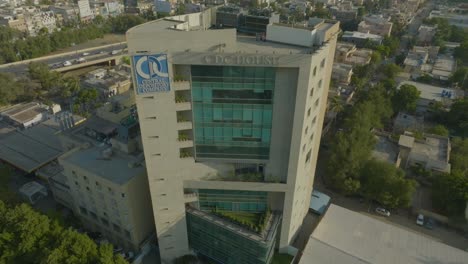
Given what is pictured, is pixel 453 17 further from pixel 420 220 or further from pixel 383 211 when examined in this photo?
pixel 383 211

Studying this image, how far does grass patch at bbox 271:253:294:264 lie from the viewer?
1540 inches

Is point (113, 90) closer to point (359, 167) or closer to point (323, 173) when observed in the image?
point (323, 173)

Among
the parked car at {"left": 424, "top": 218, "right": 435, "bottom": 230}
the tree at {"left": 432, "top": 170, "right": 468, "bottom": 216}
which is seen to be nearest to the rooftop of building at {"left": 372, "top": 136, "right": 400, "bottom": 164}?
the tree at {"left": 432, "top": 170, "right": 468, "bottom": 216}

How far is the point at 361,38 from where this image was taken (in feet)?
404

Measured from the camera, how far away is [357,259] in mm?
35344

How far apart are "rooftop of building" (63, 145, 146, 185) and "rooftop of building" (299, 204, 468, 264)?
885 inches

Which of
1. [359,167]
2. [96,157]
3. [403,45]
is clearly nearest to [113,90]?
[96,157]

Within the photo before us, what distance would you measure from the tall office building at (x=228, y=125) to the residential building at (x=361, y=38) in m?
98.9

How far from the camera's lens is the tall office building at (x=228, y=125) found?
2731cm

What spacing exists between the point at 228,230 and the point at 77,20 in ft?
520

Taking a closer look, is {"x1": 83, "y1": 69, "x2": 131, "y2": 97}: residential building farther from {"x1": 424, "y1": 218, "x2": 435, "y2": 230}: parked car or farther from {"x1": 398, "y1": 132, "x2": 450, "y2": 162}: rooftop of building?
{"x1": 424, "y1": 218, "x2": 435, "y2": 230}: parked car

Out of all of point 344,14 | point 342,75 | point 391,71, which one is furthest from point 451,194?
point 344,14

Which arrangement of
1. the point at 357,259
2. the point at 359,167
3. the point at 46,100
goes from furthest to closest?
the point at 46,100
the point at 359,167
the point at 357,259

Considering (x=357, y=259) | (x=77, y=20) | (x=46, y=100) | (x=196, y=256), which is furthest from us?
(x=77, y=20)
